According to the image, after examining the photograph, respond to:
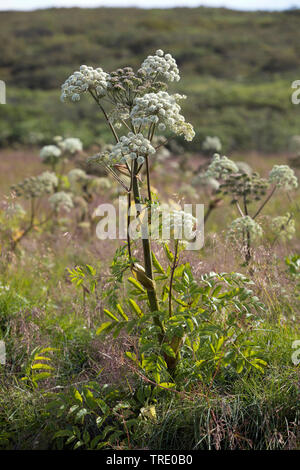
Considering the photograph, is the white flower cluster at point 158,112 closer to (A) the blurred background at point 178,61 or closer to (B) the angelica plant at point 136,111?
(B) the angelica plant at point 136,111

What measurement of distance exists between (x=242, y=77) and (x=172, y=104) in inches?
1067

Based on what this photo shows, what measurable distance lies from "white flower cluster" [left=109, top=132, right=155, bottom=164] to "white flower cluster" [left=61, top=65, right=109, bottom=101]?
1.11 ft

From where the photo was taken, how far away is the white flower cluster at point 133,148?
2.24m

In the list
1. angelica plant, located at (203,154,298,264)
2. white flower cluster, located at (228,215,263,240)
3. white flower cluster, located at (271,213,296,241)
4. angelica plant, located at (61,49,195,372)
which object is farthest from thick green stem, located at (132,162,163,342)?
white flower cluster, located at (271,213,296,241)

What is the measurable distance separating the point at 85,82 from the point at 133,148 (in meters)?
0.48

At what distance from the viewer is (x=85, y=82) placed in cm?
240

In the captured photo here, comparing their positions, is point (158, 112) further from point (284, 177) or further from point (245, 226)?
point (284, 177)

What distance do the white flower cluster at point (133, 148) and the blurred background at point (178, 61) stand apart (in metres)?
10.1

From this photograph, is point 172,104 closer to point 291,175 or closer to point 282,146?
point 291,175

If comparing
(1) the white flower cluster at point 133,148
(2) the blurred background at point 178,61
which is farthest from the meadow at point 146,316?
(2) the blurred background at point 178,61

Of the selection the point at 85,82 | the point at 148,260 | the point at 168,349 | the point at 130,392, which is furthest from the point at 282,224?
the point at 85,82

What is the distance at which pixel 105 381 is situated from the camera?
9.05 ft

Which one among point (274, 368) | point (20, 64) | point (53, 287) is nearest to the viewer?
point (274, 368)
